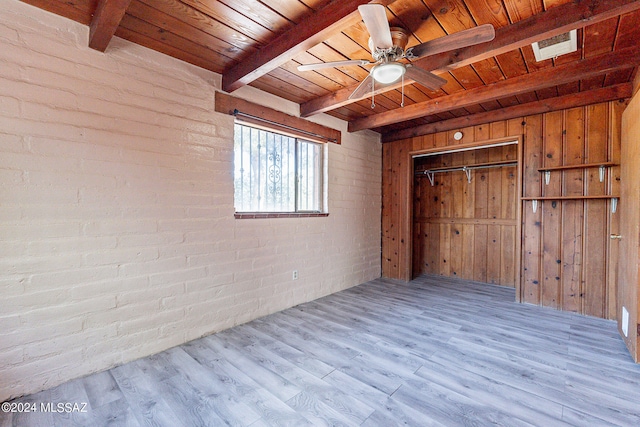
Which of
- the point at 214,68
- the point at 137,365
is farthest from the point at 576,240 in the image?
the point at 137,365

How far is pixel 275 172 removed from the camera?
10.9ft

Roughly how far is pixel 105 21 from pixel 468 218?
5.10m

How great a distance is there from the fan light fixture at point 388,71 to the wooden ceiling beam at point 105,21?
1.55 m

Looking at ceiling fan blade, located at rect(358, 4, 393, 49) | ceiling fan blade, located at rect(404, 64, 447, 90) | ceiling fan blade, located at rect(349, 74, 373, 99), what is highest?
ceiling fan blade, located at rect(349, 74, 373, 99)

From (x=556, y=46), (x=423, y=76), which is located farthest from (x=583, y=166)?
(x=423, y=76)

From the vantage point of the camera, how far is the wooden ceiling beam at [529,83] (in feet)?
7.63

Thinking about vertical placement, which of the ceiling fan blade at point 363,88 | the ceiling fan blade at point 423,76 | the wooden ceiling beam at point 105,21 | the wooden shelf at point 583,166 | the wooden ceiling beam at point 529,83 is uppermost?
the wooden ceiling beam at point 529,83

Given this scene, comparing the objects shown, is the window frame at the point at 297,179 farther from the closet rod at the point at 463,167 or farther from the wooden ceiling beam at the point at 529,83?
the closet rod at the point at 463,167

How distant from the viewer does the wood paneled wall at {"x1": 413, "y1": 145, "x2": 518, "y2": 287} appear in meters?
4.51

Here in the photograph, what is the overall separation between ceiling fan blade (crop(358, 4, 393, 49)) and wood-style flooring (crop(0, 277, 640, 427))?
2.21m

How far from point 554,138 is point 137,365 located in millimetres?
4757

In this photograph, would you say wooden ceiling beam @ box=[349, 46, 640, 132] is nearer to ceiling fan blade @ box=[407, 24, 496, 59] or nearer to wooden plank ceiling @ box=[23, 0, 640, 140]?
wooden plank ceiling @ box=[23, 0, 640, 140]

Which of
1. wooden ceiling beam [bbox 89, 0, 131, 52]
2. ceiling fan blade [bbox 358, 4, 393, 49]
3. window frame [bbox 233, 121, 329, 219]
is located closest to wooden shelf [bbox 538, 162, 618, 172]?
window frame [bbox 233, 121, 329, 219]

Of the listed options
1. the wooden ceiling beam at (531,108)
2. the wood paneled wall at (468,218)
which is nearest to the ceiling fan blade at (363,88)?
the wooden ceiling beam at (531,108)
